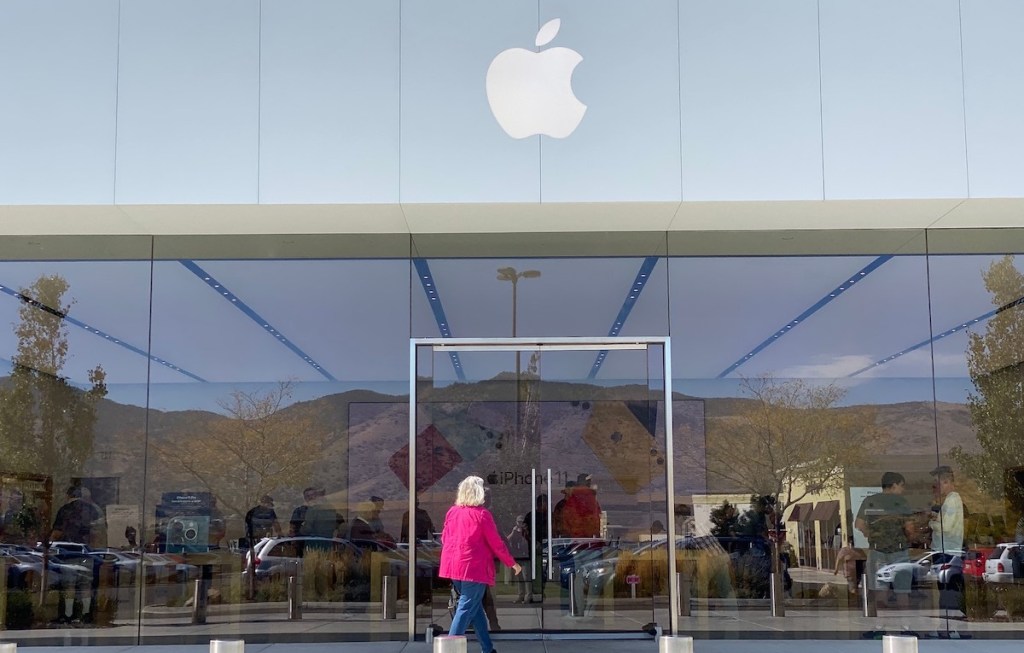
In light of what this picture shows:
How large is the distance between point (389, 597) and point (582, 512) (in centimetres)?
229

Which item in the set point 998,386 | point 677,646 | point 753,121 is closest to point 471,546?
point 677,646

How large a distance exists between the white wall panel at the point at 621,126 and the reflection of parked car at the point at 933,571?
190 inches

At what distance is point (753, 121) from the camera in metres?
11.4

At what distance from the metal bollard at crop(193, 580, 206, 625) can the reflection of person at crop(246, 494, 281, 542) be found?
2.40 feet

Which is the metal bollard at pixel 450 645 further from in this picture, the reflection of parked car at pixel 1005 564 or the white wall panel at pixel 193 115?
the reflection of parked car at pixel 1005 564

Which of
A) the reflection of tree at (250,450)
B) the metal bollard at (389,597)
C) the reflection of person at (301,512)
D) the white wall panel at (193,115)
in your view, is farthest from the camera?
the reflection of tree at (250,450)

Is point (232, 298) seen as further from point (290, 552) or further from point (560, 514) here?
point (560, 514)

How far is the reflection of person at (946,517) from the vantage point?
1255 centimetres

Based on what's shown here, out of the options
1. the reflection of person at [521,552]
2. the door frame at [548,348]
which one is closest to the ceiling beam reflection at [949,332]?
the door frame at [548,348]

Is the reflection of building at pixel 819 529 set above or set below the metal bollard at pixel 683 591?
above

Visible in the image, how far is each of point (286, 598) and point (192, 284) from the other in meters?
3.71

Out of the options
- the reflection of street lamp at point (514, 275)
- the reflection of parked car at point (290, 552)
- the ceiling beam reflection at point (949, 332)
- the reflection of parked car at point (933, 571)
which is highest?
the reflection of street lamp at point (514, 275)

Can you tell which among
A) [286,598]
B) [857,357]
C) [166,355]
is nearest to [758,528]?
[857,357]

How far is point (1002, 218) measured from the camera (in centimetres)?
1238
